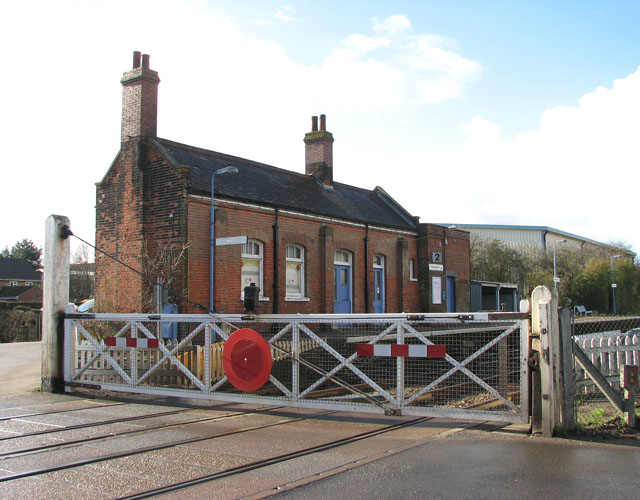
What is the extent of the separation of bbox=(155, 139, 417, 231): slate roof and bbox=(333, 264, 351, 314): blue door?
2040 millimetres

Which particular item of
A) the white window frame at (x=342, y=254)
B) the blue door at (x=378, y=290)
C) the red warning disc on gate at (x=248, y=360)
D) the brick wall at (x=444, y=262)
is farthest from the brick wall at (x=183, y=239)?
the red warning disc on gate at (x=248, y=360)

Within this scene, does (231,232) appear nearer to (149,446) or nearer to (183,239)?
(183,239)

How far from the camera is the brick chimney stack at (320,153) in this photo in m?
26.3

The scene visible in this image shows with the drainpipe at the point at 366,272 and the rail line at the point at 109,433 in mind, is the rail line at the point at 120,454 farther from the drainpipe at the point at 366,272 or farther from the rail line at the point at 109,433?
the drainpipe at the point at 366,272

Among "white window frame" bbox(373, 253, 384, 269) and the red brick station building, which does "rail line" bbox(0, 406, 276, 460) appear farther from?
"white window frame" bbox(373, 253, 384, 269)

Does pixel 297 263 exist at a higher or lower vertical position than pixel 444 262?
lower

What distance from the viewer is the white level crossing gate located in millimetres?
8219

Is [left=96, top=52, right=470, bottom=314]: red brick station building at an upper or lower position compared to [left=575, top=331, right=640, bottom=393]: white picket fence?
upper

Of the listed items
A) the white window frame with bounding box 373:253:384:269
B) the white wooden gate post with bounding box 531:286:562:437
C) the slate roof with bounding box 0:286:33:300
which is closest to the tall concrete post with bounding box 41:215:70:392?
the white wooden gate post with bounding box 531:286:562:437

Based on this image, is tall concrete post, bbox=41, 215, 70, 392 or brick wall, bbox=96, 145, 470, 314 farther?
brick wall, bbox=96, 145, 470, 314

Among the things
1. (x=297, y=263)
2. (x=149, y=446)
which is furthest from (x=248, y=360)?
(x=297, y=263)

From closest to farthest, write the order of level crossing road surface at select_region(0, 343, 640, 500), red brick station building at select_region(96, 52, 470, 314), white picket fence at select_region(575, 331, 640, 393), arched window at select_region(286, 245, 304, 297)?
level crossing road surface at select_region(0, 343, 640, 500), white picket fence at select_region(575, 331, 640, 393), red brick station building at select_region(96, 52, 470, 314), arched window at select_region(286, 245, 304, 297)

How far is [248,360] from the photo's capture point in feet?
30.7

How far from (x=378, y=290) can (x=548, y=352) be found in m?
17.9
